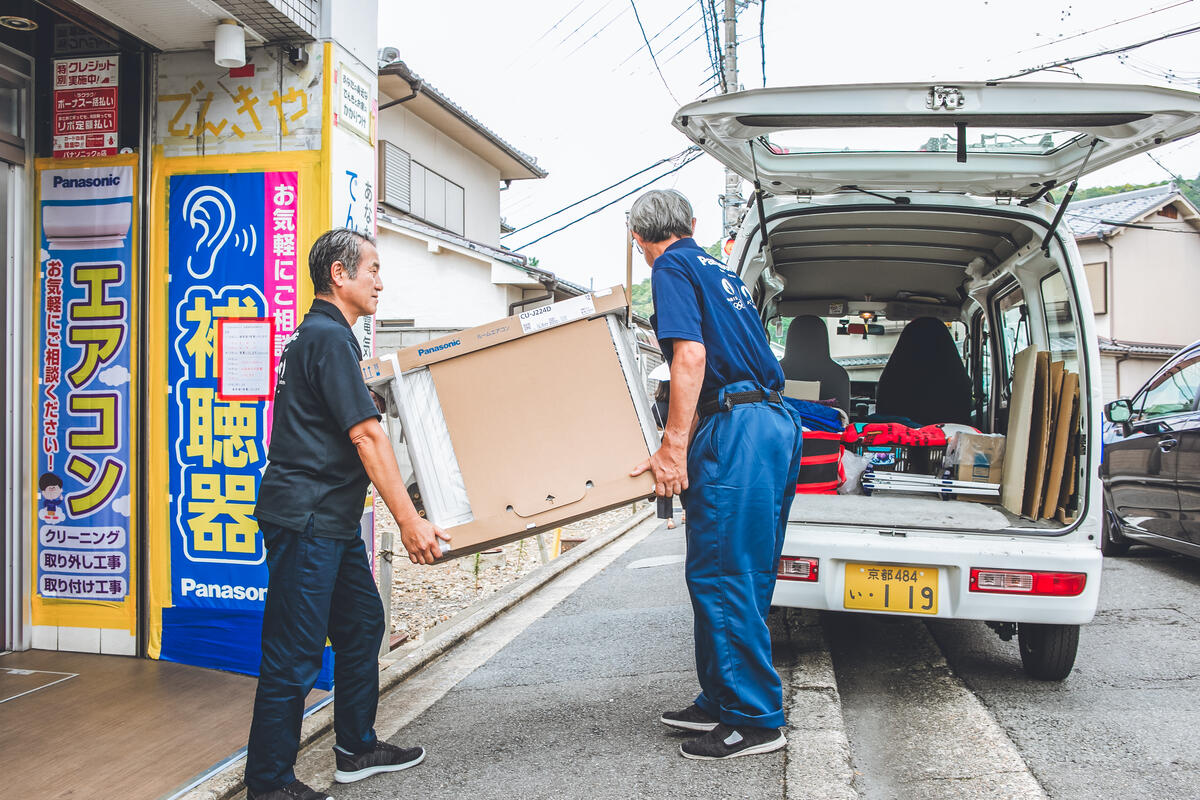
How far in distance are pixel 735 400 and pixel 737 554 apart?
1.72 feet

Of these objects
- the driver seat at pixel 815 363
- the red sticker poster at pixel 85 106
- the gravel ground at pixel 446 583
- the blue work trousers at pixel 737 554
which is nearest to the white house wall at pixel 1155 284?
the gravel ground at pixel 446 583

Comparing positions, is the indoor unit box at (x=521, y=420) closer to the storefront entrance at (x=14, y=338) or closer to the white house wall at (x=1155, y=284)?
the storefront entrance at (x=14, y=338)

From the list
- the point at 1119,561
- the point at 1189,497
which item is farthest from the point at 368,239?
the point at 1119,561

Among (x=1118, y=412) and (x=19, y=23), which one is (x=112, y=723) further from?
(x=1118, y=412)

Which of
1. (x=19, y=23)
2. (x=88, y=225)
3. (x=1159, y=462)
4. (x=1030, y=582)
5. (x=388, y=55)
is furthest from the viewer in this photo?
(x=388, y=55)

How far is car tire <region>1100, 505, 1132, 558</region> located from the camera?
707cm

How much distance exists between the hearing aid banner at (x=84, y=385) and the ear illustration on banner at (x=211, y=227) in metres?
0.36

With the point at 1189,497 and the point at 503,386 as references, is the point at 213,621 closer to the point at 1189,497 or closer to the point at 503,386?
the point at 503,386

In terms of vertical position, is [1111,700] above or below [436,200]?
below

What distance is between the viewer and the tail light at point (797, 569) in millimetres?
3539

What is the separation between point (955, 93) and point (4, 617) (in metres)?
4.58

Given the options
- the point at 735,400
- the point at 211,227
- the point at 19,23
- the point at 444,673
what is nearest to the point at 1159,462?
the point at 735,400

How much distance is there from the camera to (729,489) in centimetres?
299

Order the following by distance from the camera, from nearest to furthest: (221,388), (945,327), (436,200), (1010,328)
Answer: (221,388)
(1010,328)
(945,327)
(436,200)
